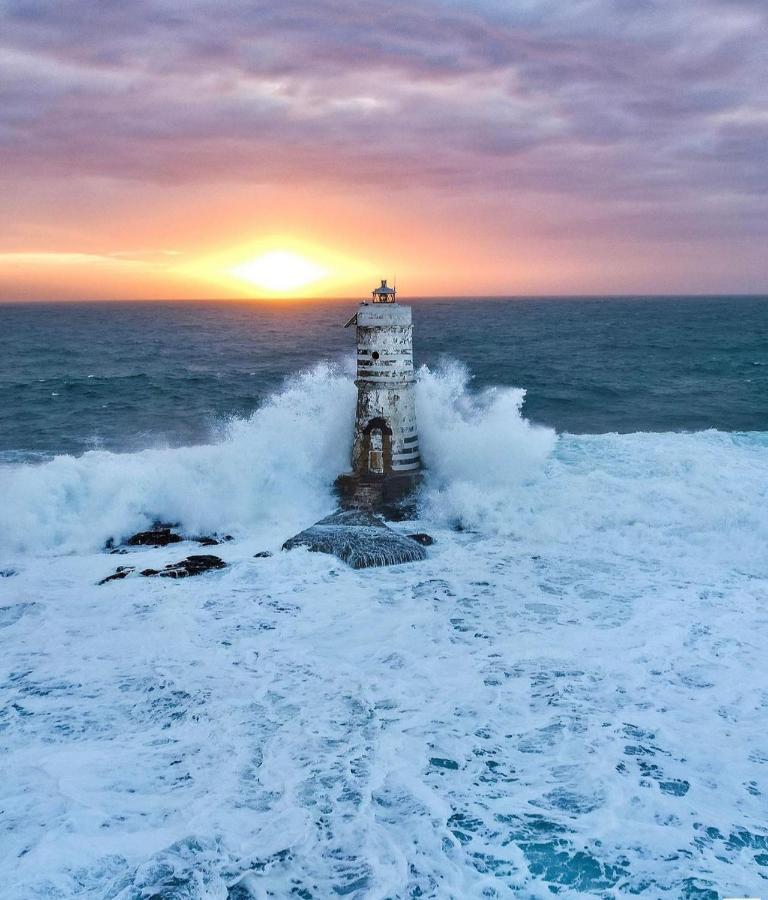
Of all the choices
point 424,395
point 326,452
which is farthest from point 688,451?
point 326,452

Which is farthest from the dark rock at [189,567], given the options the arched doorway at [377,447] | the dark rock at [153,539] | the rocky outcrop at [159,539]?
the arched doorway at [377,447]

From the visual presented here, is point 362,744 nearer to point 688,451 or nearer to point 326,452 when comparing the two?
→ point 326,452

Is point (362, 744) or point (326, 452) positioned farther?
point (326, 452)

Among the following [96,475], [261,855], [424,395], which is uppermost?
[424,395]

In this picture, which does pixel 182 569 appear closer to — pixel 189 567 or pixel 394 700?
pixel 189 567

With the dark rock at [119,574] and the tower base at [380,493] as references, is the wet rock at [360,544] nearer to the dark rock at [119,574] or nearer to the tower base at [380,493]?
the tower base at [380,493]

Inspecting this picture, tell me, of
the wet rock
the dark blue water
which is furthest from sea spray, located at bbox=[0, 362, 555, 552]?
the dark blue water

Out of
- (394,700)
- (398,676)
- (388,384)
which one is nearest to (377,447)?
(388,384)
